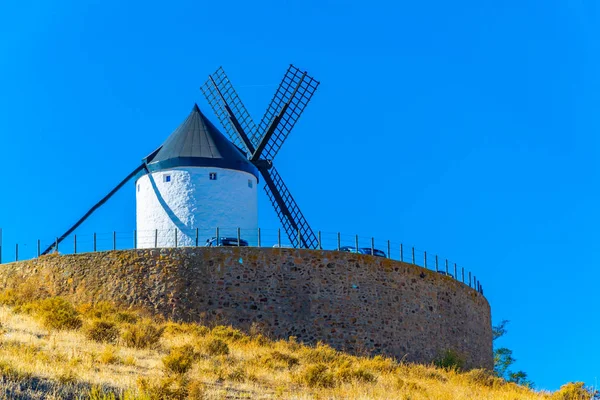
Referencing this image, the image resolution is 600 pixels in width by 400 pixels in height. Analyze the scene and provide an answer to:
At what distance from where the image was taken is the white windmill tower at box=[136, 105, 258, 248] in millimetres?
29109

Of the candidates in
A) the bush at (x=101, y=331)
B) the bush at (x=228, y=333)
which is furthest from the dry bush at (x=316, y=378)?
the bush at (x=228, y=333)

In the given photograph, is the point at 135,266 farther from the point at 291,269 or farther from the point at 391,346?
the point at 391,346

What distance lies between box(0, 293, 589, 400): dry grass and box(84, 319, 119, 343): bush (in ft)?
0.07

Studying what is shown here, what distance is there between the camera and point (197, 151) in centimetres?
3003

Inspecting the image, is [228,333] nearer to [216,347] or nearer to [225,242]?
[216,347]

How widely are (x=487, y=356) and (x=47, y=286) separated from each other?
13.6 m

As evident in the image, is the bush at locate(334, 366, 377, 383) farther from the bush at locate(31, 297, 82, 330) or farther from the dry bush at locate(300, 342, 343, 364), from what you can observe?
the bush at locate(31, 297, 82, 330)

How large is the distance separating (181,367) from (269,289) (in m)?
8.60

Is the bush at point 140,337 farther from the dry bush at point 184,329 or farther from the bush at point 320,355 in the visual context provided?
the bush at point 320,355

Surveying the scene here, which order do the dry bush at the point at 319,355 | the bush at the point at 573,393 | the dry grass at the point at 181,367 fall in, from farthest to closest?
the dry bush at the point at 319,355 < the bush at the point at 573,393 < the dry grass at the point at 181,367

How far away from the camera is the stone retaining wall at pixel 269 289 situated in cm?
2531

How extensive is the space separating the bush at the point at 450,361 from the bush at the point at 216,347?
7.96 meters

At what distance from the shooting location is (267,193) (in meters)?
33.0

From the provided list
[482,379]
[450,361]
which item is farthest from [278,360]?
[450,361]
